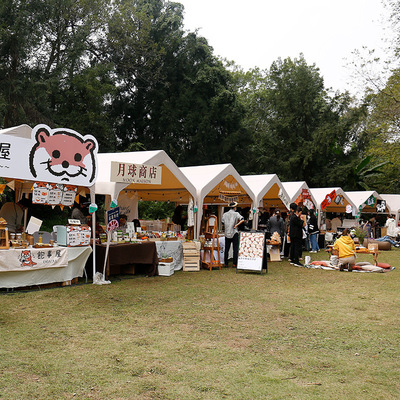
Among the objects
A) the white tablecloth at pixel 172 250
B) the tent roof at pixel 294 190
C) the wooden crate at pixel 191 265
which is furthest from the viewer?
the tent roof at pixel 294 190

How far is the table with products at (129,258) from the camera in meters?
8.09

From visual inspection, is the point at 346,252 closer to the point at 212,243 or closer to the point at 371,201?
the point at 212,243

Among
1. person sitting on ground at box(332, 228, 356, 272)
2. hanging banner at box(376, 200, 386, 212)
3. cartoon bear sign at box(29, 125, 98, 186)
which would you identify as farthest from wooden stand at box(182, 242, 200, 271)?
hanging banner at box(376, 200, 386, 212)

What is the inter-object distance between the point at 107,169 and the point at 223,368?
5.93 m

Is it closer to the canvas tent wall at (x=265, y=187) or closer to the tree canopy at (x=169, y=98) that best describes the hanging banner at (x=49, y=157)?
the canvas tent wall at (x=265, y=187)

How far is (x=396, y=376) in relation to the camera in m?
3.60

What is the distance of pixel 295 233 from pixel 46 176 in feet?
22.4

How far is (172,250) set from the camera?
31.9ft

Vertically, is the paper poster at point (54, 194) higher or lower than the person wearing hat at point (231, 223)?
higher

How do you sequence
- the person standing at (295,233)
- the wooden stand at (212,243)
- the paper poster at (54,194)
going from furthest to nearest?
the person standing at (295,233) < the wooden stand at (212,243) < the paper poster at (54,194)

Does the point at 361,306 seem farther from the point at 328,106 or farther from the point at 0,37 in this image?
the point at 328,106

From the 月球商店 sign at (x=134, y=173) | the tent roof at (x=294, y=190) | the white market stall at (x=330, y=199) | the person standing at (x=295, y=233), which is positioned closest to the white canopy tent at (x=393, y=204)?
the white market stall at (x=330, y=199)

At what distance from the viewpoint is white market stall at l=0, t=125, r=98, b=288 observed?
255 inches

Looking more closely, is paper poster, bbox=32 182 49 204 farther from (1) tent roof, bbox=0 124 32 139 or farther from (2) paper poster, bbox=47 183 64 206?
(1) tent roof, bbox=0 124 32 139
